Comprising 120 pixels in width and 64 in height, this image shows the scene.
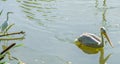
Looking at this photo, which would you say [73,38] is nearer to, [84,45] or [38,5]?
[84,45]

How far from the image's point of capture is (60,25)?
25.8ft

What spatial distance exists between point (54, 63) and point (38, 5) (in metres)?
4.66

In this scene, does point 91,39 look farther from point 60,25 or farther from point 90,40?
point 60,25

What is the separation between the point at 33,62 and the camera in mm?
5566

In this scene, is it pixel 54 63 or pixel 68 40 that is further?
pixel 68 40

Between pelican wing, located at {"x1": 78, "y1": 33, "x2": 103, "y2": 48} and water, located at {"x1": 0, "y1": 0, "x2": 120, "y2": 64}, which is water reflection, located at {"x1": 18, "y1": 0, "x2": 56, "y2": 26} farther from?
pelican wing, located at {"x1": 78, "y1": 33, "x2": 103, "y2": 48}

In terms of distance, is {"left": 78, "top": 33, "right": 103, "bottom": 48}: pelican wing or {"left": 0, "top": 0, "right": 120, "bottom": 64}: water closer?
{"left": 0, "top": 0, "right": 120, "bottom": 64}: water

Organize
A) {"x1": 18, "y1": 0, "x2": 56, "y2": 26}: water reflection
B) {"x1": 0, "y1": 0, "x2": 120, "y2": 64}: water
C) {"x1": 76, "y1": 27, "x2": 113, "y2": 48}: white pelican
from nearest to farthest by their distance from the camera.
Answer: {"x1": 0, "y1": 0, "x2": 120, "y2": 64}: water < {"x1": 76, "y1": 27, "x2": 113, "y2": 48}: white pelican < {"x1": 18, "y1": 0, "x2": 56, "y2": 26}: water reflection

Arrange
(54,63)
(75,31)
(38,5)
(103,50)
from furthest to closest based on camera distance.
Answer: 1. (38,5)
2. (75,31)
3. (103,50)
4. (54,63)

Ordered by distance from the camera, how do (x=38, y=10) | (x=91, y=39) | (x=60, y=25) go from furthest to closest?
(x=38, y=10), (x=60, y=25), (x=91, y=39)

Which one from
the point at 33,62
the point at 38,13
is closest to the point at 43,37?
the point at 33,62

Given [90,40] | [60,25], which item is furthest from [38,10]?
[90,40]

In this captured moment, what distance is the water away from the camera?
5.91 m

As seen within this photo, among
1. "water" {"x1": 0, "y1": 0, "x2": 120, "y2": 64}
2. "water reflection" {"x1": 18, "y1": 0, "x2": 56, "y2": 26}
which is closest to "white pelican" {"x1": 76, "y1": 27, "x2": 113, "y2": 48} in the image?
"water" {"x1": 0, "y1": 0, "x2": 120, "y2": 64}
